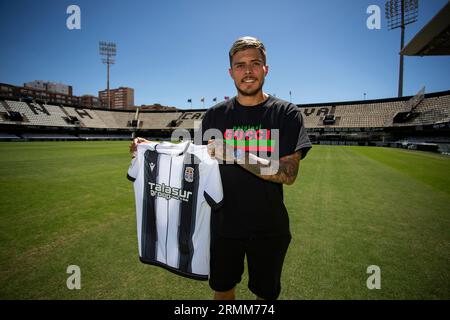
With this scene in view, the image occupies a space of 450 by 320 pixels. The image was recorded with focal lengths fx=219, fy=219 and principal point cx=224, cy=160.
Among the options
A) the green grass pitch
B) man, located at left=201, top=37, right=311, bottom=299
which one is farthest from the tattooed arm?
the green grass pitch

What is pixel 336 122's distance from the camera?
1832 inches

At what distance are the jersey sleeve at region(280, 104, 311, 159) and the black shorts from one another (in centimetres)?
77

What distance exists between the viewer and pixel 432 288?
2678 mm

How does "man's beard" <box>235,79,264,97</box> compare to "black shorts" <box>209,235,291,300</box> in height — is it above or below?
above

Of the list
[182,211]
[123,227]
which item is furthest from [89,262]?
[182,211]

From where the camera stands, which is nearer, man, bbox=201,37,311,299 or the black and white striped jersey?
man, bbox=201,37,311,299

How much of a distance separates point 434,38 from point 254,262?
1233 centimetres

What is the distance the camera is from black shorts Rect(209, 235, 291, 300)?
1.87 m

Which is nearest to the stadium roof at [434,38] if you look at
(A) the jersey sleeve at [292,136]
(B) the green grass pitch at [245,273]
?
(B) the green grass pitch at [245,273]

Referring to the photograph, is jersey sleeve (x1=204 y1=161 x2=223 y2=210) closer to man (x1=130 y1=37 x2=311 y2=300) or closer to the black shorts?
man (x1=130 y1=37 x2=311 y2=300)

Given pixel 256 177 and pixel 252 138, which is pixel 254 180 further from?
pixel 252 138

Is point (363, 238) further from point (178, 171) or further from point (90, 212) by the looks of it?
point (90, 212)

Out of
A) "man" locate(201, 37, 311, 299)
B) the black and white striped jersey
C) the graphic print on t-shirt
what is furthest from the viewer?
the black and white striped jersey
